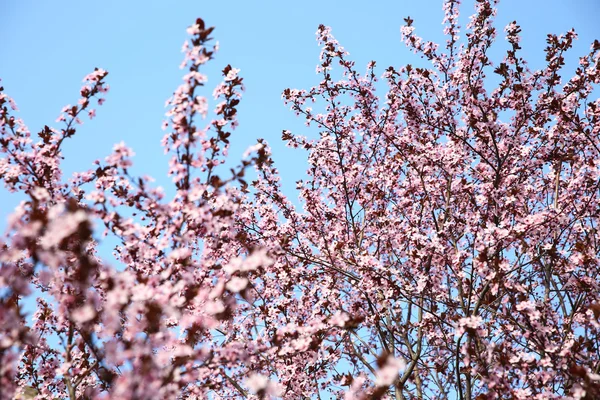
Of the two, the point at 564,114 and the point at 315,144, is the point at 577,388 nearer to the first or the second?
the point at 564,114

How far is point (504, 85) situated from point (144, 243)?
6945 mm

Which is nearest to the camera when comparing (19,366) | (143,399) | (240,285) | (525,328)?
(143,399)

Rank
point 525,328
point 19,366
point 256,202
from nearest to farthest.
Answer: point 525,328, point 19,366, point 256,202

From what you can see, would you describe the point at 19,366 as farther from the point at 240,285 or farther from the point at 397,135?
the point at 397,135

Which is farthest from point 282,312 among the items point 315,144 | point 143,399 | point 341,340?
point 143,399

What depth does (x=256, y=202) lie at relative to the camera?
954 cm

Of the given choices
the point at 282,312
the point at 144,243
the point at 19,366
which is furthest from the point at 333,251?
the point at 19,366

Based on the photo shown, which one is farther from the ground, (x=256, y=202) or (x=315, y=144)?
(x=315, y=144)

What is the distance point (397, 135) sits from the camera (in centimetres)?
976

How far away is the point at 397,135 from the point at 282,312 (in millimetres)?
4638

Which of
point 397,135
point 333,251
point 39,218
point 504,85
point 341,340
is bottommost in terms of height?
point 39,218

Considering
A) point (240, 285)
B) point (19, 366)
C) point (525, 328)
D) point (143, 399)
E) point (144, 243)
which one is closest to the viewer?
point (143, 399)

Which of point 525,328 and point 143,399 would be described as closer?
point 143,399

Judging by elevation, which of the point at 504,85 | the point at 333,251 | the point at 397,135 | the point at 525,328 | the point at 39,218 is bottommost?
the point at 525,328
